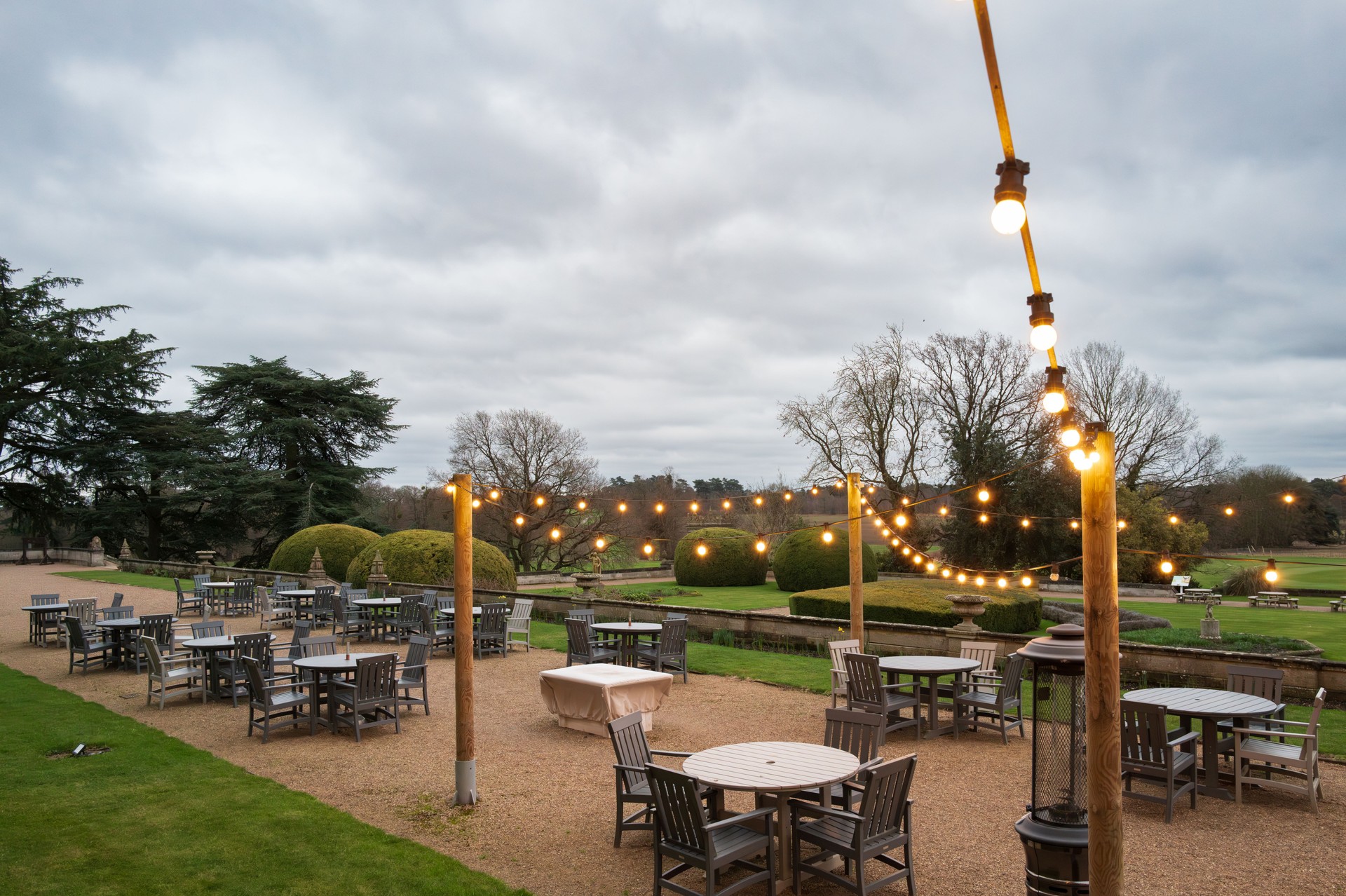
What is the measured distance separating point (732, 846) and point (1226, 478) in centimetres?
4511

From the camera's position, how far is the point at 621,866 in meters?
6.07

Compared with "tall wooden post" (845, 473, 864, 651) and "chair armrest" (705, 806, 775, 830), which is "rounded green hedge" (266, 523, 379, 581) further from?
"chair armrest" (705, 806, 775, 830)

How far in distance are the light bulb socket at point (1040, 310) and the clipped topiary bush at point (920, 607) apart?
43.9ft

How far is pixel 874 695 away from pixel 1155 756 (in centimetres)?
308

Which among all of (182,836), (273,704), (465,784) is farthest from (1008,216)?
(273,704)

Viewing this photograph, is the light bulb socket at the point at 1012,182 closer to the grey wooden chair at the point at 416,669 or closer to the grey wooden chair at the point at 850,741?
the grey wooden chair at the point at 850,741

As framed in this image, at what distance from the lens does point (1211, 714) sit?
749cm

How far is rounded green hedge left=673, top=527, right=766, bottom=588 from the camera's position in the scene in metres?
33.7

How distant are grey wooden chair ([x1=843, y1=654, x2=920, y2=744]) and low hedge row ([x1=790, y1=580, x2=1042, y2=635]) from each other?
6691mm

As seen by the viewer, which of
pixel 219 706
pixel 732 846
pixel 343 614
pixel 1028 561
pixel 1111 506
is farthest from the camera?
pixel 1028 561

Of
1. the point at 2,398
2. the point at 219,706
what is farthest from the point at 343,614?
the point at 2,398

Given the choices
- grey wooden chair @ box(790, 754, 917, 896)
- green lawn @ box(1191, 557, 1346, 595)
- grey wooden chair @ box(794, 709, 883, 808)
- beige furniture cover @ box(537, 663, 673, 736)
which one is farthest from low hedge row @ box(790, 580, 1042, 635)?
Result: green lawn @ box(1191, 557, 1346, 595)

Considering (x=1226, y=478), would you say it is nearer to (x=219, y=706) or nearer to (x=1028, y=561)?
(x=1028, y=561)

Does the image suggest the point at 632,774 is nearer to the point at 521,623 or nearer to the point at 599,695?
the point at 599,695
